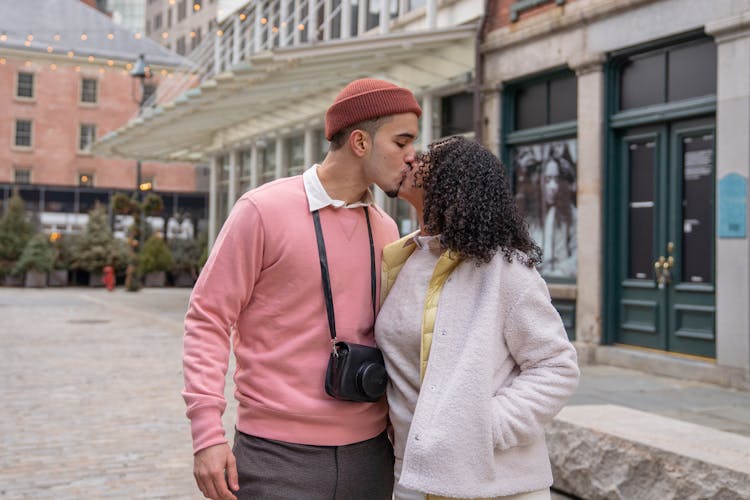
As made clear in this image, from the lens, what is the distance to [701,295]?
1072 cm

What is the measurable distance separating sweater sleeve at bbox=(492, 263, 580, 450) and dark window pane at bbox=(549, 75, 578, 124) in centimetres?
1075

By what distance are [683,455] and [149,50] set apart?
136ft

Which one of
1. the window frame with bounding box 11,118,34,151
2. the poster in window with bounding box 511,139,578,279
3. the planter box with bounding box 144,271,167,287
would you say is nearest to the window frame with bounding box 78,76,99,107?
the window frame with bounding box 11,118,34,151

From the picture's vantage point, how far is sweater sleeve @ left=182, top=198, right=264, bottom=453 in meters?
2.56

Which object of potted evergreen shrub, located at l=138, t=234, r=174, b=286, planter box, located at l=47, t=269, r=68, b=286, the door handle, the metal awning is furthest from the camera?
potted evergreen shrub, located at l=138, t=234, r=174, b=286

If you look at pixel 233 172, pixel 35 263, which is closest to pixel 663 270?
pixel 233 172

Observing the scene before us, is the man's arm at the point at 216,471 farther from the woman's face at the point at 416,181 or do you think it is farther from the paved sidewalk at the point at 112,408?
the paved sidewalk at the point at 112,408

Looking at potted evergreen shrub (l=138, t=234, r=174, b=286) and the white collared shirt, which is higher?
the white collared shirt

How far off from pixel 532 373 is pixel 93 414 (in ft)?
22.4

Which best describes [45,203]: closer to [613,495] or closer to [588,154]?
[588,154]

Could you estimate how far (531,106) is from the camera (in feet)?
44.9

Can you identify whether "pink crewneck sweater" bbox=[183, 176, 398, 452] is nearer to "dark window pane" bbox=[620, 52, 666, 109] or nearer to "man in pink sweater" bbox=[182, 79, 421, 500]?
"man in pink sweater" bbox=[182, 79, 421, 500]

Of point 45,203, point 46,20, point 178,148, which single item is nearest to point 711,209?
point 178,148

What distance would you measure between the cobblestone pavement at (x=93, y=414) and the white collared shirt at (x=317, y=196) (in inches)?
143
